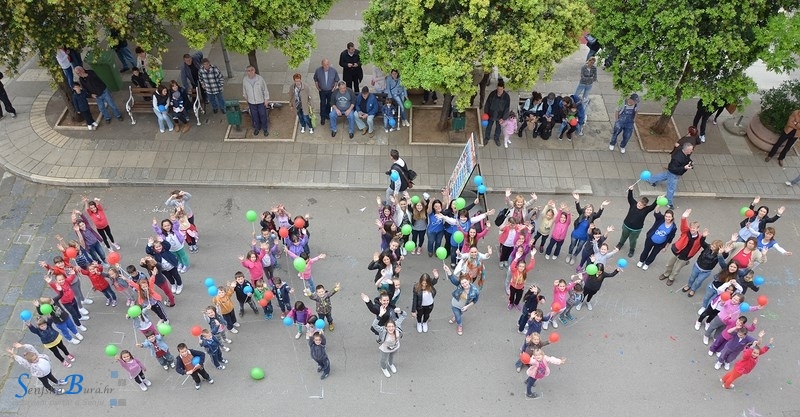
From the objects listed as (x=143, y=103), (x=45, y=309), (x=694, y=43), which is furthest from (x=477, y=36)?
(x=45, y=309)

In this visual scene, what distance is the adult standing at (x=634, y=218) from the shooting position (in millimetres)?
10750

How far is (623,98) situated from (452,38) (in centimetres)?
434

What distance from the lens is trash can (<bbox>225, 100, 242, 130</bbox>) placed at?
1388 cm

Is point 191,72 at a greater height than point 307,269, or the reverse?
point 191,72

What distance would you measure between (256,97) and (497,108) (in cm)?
551

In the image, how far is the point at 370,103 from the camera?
45.6 ft

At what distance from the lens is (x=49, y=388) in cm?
934

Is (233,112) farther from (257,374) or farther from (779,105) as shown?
(779,105)

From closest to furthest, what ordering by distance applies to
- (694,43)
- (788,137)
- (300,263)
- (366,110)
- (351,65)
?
(300,263) < (694,43) < (788,137) < (366,110) < (351,65)

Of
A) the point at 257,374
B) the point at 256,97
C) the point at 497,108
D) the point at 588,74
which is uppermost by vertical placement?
the point at 588,74

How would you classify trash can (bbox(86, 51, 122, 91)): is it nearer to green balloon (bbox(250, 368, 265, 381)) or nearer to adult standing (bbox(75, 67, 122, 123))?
adult standing (bbox(75, 67, 122, 123))

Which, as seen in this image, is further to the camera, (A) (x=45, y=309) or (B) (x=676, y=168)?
(B) (x=676, y=168)

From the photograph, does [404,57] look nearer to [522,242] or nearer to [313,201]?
[313,201]

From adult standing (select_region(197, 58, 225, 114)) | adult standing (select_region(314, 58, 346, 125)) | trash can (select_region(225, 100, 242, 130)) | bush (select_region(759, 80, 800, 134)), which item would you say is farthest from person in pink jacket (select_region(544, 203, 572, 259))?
adult standing (select_region(197, 58, 225, 114))
